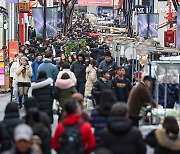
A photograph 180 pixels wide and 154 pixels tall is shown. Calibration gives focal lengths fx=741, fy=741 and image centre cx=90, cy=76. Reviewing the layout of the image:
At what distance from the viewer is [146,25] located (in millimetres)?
44031

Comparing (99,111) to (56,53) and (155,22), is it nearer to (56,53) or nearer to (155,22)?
(56,53)

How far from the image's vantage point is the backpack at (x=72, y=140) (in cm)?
988

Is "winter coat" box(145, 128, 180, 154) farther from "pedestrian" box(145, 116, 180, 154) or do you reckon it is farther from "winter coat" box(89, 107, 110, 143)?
"winter coat" box(89, 107, 110, 143)

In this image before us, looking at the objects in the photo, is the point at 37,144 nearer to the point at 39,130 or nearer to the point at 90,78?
the point at 39,130

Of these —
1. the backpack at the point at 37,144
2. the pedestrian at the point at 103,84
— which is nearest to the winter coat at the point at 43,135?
the backpack at the point at 37,144

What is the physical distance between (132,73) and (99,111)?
11.7 meters

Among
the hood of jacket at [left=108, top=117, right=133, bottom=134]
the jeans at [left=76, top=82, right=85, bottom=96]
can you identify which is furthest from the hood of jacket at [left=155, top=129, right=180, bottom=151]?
the jeans at [left=76, top=82, right=85, bottom=96]

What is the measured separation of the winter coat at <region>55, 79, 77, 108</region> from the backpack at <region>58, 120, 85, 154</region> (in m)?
5.95

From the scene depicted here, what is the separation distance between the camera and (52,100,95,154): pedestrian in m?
9.91

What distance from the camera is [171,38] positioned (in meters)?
46.1

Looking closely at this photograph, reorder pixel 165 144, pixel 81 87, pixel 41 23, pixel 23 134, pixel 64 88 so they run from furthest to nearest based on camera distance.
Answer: pixel 41 23, pixel 81 87, pixel 64 88, pixel 165 144, pixel 23 134

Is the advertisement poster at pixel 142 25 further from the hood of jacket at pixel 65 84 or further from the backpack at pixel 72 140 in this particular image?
the backpack at pixel 72 140

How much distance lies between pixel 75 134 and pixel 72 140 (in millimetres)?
89

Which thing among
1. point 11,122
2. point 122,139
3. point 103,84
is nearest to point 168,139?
point 122,139
